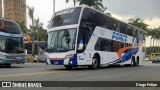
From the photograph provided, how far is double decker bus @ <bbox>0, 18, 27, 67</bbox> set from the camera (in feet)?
68.4

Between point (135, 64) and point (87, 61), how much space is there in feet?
35.7

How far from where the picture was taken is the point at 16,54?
22.0 m

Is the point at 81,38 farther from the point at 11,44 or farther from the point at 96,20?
the point at 11,44

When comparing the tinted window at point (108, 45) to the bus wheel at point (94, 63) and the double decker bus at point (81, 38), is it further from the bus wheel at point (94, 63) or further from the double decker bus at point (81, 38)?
the bus wheel at point (94, 63)

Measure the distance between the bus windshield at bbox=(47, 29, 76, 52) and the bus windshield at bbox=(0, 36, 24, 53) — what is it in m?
4.39

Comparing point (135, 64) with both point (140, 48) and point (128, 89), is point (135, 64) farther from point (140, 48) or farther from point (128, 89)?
point (128, 89)

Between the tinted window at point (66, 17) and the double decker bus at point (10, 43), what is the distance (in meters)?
4.07

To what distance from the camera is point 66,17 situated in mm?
17969

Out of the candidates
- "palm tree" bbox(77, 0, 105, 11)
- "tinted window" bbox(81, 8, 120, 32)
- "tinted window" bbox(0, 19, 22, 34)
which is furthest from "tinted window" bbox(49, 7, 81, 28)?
"palm tree" bbox(77, 0, 105, 11)

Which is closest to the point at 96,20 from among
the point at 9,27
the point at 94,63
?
the point at 94,63

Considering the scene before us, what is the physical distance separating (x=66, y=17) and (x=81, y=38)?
1.59 metres

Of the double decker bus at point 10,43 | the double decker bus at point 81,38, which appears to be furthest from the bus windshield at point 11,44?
the double decker bus at point 81,38

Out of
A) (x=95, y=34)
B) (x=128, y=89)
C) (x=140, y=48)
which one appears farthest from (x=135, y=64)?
(x=128, y=89)

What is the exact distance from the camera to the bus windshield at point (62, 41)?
17156mm
